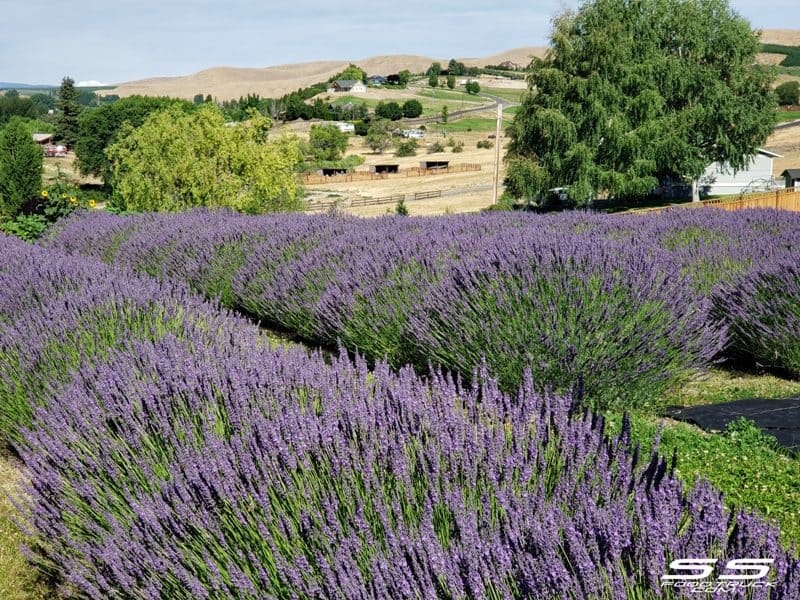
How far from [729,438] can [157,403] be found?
3.62 meters

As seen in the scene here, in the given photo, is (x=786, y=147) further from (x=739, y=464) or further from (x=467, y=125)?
(x=739, y=464)

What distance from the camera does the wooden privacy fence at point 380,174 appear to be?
71.4 metres

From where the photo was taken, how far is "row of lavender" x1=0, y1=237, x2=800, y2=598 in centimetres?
197

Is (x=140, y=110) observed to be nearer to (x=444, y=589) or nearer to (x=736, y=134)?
(x=736, y=134)

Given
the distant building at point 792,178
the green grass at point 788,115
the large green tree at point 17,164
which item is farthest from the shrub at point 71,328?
the green grass at point 788,115

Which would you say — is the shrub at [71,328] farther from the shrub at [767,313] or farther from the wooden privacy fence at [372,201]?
the wooden privacy fence at [372,201]

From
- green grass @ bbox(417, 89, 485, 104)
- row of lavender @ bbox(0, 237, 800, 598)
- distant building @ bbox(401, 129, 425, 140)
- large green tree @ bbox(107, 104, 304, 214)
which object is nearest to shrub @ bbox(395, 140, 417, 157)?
distant building @ bbox(401, 129, 425, 140)

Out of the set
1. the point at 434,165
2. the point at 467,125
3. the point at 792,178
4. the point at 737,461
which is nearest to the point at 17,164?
the point at 434,165

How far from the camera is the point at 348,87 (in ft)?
522

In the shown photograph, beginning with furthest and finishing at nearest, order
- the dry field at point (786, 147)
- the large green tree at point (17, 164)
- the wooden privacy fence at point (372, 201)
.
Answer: the dry field at point (786, 147), the wooden privacy fence at point (372, 201), the large green tree at point (17, 164)

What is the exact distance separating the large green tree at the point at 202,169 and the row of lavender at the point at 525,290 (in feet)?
29.0

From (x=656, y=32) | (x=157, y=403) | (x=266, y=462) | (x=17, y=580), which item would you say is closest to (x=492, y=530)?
(x=266, y=462)

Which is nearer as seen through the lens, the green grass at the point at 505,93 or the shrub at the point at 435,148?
the shrub at the point at 435,148

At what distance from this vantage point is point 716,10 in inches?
1484
